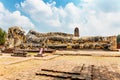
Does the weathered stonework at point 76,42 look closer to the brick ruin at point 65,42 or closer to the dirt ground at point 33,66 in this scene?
the brick ruin at point 65,42

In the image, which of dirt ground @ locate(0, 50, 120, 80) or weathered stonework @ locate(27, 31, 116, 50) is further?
weathered stonework @ locate(27, 31, 116, 50)

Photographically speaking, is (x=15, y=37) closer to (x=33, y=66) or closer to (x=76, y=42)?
(x=76, y=42)

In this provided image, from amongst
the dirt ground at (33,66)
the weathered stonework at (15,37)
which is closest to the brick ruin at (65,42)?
the weathered stonework at (15,37)

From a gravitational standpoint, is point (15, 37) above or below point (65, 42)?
above

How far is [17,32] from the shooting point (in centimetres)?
1577

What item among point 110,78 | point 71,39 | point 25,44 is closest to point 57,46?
point 71,39

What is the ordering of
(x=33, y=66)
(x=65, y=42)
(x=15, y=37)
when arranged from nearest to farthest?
(x=33, y=66)
(x=15, y=37)
(x=65, y=42)

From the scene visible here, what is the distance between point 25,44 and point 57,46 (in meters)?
3.05

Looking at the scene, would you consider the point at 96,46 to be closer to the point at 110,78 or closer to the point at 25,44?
the point at 25,44

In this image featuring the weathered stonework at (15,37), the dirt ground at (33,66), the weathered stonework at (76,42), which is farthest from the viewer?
the weathered stonework at (15,37)

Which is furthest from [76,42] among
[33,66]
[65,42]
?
[33,66]

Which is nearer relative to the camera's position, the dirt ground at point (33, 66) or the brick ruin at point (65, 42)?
the dirt ground at point (33, 66)

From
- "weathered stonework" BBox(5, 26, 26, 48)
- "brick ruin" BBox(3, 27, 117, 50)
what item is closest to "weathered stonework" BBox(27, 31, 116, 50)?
"brick ruin" BBox(3, 27, 117, 50)

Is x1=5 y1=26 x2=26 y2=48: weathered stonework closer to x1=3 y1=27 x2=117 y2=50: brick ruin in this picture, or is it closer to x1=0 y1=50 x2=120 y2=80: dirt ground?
x1=3 y1=27 x2=117 y2=50: brick ruin
